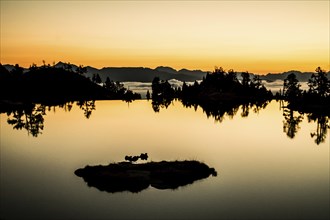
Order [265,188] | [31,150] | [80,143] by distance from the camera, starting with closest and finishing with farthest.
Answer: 1. [265,188]
2. [31,150]
3. [80,143]

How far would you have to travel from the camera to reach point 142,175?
60.2 metres

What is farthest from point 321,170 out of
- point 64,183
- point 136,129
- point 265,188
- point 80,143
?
point 136,129

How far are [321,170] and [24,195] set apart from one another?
5869cm

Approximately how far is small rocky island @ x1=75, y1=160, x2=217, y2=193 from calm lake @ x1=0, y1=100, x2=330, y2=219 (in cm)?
171

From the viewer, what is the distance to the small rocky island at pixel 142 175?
56438 mm

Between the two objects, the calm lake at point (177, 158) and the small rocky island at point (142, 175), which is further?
the small rocky island at point (142, 175)

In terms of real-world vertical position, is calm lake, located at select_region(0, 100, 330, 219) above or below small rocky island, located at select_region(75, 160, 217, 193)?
below

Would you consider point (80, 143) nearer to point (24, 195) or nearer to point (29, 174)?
point (29, 174)

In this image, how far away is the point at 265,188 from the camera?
59.5m

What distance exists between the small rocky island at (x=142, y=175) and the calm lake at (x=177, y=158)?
171 centimetres

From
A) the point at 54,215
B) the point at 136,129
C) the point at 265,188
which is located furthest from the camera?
the point at 136,129

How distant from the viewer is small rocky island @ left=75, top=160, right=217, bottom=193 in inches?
2222

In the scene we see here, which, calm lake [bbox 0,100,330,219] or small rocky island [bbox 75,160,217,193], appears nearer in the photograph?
calm lake [bbox 0,100,330,219]

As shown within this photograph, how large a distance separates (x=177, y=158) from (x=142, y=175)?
23453mm
